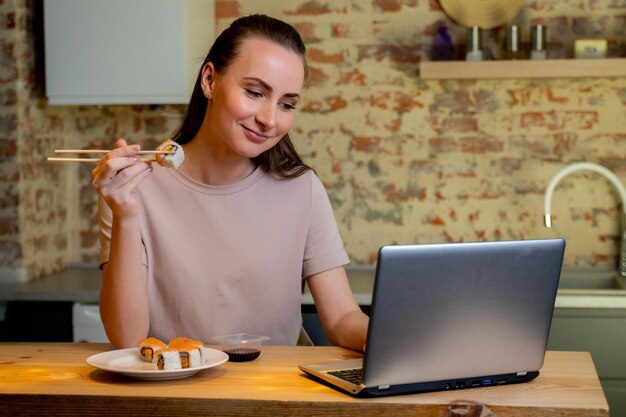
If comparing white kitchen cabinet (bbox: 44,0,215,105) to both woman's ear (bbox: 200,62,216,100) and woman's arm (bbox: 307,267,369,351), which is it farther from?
woman's arm (bbox: 307,267,369,351)

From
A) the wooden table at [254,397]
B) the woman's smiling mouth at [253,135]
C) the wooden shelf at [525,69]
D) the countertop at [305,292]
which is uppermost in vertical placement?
the wooden shelf at [525,69]

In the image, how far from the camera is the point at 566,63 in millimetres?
3463

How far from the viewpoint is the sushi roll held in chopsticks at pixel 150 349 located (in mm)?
1745

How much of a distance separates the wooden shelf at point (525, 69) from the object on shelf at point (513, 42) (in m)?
0.07

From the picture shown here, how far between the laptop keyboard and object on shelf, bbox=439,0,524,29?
7.35 feet

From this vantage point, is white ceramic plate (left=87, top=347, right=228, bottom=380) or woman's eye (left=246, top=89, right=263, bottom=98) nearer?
white ceramic plate (left=87, top=347, right=228, bottom=380)

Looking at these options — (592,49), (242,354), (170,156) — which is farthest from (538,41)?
(242,354)

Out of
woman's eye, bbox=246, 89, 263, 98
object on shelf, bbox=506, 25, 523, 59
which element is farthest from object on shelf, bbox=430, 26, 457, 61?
woman's eye, bbox=246, 89, 263, 98

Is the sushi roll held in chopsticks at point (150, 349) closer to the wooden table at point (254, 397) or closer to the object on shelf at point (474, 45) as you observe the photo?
the wooden table at point (254, 397)

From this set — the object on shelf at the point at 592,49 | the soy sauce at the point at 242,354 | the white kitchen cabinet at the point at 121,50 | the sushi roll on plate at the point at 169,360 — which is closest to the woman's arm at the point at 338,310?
the soy sauce at the point at 242,354

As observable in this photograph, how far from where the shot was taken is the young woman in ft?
7.02

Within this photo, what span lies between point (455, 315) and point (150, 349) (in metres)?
0.58

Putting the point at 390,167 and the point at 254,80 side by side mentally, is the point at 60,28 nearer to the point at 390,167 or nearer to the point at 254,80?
the point at 390,167

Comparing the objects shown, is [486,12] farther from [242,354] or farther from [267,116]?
[242,354]
